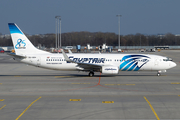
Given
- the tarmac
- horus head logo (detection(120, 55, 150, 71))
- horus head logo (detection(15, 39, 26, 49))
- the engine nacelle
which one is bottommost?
Result: the tarmac

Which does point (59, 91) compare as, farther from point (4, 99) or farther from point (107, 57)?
point (107, 57)

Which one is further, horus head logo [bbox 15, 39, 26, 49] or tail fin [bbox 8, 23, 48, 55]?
horus head logo [bbox 15, 39, 26, 49]

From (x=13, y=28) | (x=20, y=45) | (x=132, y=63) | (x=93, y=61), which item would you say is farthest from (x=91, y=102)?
(x=13, y=28)

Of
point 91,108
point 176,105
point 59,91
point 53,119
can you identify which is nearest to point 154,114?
point 176,105

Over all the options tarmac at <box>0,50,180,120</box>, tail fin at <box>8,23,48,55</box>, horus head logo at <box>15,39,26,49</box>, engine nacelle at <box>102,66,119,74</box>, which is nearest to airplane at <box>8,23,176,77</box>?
tail fin at <box>8,23,48,55</box>

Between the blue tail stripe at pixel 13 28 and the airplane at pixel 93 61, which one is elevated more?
the blue tail stripe at pixel 13 28

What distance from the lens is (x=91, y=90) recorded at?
24672 millimetres

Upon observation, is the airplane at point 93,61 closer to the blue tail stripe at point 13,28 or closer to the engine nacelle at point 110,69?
the blue tail stripe at point 13,28

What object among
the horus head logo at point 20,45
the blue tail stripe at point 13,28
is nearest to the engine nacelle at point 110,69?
the horus head logo at point 20,45

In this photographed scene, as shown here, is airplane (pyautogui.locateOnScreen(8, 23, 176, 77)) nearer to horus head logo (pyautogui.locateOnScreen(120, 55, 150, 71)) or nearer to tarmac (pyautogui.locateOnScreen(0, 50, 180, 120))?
horus head logo (pyautogui.locateOnScreen(120, 55, 150, 71))

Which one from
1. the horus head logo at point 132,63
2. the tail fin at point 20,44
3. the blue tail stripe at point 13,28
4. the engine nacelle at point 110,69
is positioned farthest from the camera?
the tail fin at point 20,44

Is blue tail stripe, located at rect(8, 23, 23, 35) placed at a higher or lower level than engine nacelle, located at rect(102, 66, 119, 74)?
higher

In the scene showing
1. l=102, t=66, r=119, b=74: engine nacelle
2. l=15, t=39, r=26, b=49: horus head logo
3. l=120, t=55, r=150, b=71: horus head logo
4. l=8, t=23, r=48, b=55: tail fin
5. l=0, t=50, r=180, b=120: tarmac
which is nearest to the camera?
l=0, t=50, r=180, b=120: tarmac

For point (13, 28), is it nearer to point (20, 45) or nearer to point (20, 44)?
point (20, 44)
